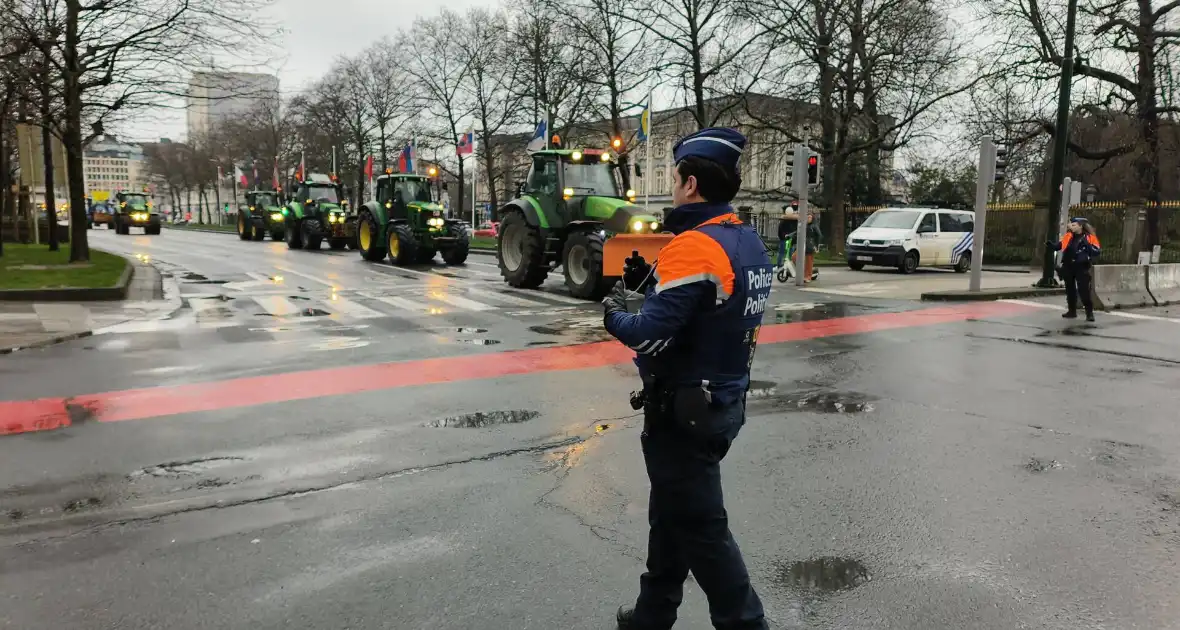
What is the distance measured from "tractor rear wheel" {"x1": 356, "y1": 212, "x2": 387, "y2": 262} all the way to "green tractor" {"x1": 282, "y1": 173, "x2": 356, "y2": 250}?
16.4 ft

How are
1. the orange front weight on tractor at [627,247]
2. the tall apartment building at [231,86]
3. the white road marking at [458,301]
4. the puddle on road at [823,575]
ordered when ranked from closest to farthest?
the puddle on road at [823,575] → the orange front weight on tractor at [627,247] → the white road marking at [458,301] → the tall apartment building at [231,86]

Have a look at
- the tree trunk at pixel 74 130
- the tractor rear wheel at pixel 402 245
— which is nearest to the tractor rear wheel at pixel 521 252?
the tractor rear wheel at pixel 402 245

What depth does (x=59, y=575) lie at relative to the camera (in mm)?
3412

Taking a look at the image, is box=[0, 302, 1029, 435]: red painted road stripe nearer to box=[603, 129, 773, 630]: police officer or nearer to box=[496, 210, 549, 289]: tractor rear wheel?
box=[603, 129, 773, 630]: police officer

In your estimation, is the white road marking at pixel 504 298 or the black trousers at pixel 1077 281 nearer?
the black trousers at pixel 1077 281

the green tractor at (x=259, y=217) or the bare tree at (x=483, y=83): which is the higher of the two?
the bare tree at (x=483, y=83)

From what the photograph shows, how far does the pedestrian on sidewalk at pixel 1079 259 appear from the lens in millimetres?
12531

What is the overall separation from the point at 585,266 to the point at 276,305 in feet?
18.0

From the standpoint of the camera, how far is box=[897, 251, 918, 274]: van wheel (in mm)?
23078

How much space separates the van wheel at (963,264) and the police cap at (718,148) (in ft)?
79.3

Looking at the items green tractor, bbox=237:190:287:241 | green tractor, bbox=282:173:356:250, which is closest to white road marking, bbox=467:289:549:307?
green tractor, bbox=282:173:356:250

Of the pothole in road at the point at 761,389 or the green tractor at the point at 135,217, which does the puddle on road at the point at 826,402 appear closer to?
the pothole in road at the point at 761,389

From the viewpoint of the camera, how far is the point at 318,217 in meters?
29.7

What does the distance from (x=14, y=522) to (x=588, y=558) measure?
2992 mm
